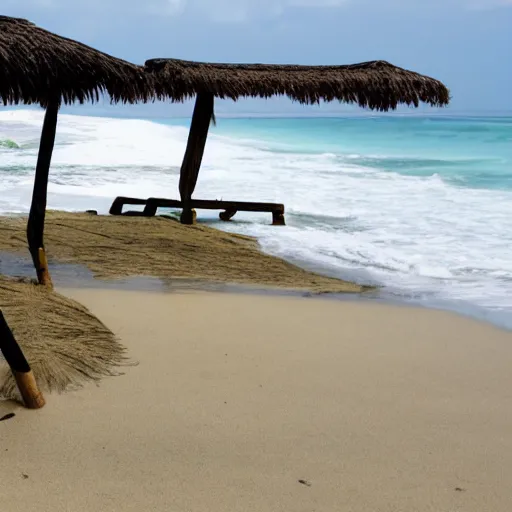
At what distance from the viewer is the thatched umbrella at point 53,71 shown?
3670 mm

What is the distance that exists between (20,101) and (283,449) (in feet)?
8.00

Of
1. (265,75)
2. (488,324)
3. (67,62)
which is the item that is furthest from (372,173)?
(67,62)

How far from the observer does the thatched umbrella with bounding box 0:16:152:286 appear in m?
3.67

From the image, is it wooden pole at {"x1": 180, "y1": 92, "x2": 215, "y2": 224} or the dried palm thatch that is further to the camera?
wooden pole at {"x1": 180, "y1": 92, "x2": 215, "y2": 224}

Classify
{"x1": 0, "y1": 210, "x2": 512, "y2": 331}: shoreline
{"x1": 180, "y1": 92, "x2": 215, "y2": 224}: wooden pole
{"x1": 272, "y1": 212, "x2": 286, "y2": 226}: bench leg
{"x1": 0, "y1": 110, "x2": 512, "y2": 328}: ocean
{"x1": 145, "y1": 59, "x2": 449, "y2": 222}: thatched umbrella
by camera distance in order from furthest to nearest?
{"x1": 272, "y1": 212, "x2": 286, "y2": 226}: bench leg < {"x1": 180, "y1": 92, "x2": 215, "y2": 224}: wooden pole < {"x1": 145, "y1": 59, "x2": 449, "y2": 222}: thatched umbrella < {"x1": 0, "y1": 110, "x2": 512, "y2": 328}: ocean < {"x1": 0, "y1": 210, "x2": 512, "y2": 331}: shoreline

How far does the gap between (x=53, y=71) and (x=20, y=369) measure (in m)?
1.36

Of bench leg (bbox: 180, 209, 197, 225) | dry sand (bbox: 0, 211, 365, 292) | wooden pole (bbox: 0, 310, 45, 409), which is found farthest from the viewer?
bench leg (bbox: 180, 209, 197, 225)

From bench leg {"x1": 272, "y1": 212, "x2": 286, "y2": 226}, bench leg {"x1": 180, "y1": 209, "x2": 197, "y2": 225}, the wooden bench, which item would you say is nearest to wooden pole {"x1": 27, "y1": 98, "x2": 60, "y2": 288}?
bench leg {"x1": 180, "y1": 209, "x2": 197, "y2": 225}

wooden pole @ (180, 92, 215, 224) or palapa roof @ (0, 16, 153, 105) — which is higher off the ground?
palapa roof @ (0, 16, 153, 105)

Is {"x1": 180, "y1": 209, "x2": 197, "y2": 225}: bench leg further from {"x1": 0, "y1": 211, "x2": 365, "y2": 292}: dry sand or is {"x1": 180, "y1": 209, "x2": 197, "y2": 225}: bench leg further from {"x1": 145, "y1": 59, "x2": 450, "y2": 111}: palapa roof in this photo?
{"x1": 145, "y1": 59, "x2": 450, "y2": 111}: palapa roof

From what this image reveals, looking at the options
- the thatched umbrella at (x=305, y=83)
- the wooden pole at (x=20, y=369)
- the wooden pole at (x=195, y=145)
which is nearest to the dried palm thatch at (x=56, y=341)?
the wooden pole at (x=20, y=369)

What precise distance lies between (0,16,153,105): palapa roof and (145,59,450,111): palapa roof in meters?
2.96

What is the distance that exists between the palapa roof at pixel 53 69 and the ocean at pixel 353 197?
8.33ft

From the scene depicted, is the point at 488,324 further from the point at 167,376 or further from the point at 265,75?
the point at 265,75
